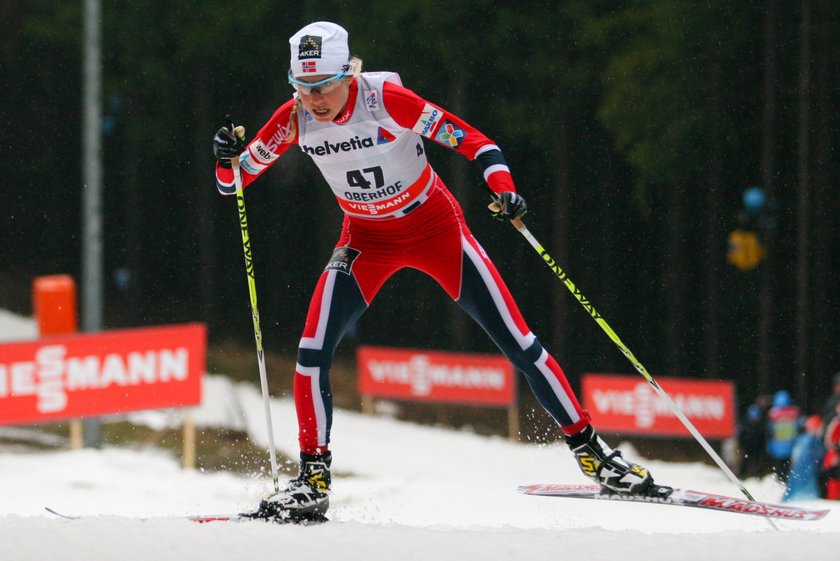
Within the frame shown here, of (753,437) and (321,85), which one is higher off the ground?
(321,85)

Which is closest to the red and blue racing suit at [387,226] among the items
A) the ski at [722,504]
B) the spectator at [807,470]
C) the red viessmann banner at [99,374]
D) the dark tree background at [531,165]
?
the ski at [722,504]

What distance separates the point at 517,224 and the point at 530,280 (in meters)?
16.5

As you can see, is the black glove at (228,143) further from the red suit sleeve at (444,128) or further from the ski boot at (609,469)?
the ski boot at (609,469)

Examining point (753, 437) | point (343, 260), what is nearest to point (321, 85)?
point (343, 260)

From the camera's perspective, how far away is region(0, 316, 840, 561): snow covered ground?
3.94 metres

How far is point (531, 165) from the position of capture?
765 inches

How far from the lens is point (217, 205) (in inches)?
997

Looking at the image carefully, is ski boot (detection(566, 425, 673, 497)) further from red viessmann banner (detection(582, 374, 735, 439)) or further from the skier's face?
red viessmann banner (detection(582, 374, 735, 439))

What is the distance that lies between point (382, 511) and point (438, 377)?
681 cm

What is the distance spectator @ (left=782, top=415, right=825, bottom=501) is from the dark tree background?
543cm

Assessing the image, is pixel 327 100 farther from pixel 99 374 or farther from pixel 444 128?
pixel 99 374

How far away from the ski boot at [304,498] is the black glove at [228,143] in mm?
1444

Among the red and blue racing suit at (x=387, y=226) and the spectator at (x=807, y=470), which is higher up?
the red and blue racing suit at (x=387, y=226)

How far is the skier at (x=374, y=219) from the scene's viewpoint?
4.67 m
